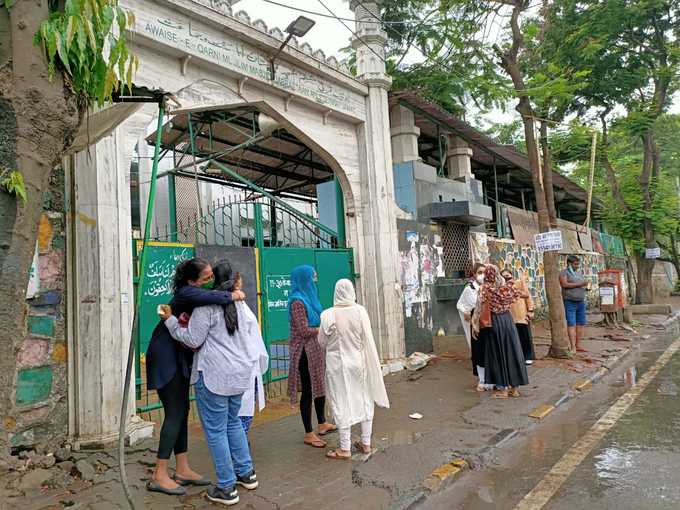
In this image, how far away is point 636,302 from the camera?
17000mm

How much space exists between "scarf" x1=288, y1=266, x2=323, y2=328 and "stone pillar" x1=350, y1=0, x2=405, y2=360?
3436 millimetres

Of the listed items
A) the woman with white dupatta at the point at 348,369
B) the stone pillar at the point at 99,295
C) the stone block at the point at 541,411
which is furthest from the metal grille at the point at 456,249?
the stone pillar at the point at 99,295

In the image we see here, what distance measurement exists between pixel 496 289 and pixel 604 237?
1899 centimetres

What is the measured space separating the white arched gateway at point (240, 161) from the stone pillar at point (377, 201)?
17mm

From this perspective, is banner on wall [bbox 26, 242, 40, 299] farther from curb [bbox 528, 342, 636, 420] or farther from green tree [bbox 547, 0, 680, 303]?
green tree [bbox 547, 0, 680, 303]

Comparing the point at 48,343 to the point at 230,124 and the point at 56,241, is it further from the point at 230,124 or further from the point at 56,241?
the point at 230,124

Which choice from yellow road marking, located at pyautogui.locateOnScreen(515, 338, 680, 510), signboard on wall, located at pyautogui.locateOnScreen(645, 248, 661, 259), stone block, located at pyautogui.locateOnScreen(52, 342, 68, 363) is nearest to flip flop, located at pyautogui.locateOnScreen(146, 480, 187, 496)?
stone block, located at pyautogui.locateOnScreen(52, 342, 68, 363)

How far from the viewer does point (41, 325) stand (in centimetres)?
423

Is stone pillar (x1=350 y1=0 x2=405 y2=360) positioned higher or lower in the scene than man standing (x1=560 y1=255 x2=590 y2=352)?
higher

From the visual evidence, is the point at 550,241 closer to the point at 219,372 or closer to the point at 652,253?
the point at 219,372

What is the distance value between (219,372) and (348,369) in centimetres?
123

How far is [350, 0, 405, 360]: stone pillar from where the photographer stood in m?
7.83

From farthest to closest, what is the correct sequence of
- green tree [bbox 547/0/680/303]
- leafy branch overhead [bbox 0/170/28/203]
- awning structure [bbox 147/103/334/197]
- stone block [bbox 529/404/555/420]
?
green tree [bbox 547/0/680/303] < awning structure [bbox 147/103/334/197] < stone block [bbox 529/404/555/420] < leafy branch overhead [bbox 0/170/28/203]

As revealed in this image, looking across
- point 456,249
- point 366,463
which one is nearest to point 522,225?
point 456,249
